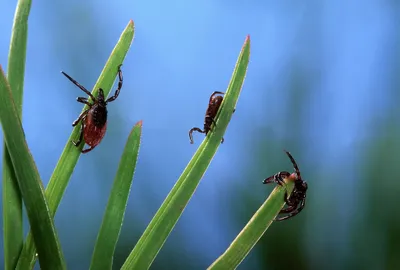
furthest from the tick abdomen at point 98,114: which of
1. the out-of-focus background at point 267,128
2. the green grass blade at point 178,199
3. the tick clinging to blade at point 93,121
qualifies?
the out-of-focus background at point 267,128

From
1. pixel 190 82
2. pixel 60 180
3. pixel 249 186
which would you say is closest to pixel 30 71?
pixel 190 82

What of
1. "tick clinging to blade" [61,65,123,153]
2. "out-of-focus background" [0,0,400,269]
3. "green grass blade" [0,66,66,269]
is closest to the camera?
"green grass blade" [0,66,66,269]

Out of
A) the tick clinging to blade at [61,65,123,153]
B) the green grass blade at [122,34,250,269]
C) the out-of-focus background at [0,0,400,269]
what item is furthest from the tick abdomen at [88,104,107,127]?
the out-of-focus background at [0,0,400,269]

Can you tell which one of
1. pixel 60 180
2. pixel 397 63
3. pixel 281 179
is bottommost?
pixel 60 180

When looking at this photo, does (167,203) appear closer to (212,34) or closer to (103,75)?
(103,75)

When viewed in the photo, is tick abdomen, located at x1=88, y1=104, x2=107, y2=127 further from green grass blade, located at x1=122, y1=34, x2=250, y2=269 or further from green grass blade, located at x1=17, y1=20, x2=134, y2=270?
green grass blade, located at x1=122, y1=34, x2=250, y2=269

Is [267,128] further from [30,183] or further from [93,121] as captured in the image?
[30,183]

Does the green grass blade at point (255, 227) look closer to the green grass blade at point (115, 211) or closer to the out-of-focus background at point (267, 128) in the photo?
the green grass blade at point (115, 211)
